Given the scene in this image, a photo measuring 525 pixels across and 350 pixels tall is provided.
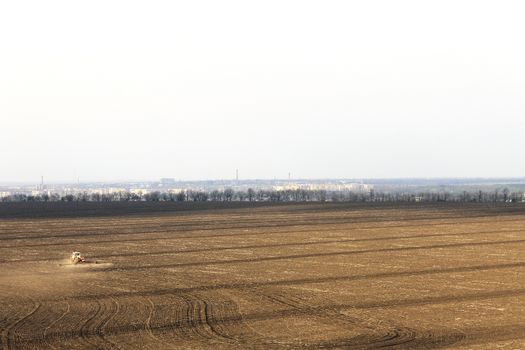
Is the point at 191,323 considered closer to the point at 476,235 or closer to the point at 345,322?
the point at 345,322

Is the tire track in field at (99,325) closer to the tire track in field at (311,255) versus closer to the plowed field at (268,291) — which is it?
the plowed field at (268,291)

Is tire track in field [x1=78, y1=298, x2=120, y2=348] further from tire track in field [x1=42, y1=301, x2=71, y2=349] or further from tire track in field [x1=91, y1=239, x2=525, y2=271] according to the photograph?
tire track in field [x1=91, y1=239, x2=525, y2=271]

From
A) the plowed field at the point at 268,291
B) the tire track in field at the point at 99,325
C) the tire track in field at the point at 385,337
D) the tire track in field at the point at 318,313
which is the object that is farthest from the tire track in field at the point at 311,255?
the tire track in field at the point at 385,337

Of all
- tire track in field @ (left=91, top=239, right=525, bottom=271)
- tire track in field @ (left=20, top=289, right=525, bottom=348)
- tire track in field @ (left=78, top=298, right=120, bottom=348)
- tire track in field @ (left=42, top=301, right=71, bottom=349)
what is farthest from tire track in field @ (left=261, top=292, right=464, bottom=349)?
tire track in field @ (left=91, top=239, right=525, bottom=271)

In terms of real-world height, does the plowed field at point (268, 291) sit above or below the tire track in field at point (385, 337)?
above

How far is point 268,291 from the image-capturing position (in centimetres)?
2794

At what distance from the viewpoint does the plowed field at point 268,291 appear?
65.9 ft

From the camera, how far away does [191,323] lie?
2205 cm

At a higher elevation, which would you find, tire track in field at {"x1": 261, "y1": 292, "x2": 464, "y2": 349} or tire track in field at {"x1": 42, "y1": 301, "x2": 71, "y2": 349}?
tire track in field at {"x1": 42, "y1": 301, "x2": 71, "y2": 349}

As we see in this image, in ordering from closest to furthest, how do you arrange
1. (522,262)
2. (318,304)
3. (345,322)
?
(345,322), (318,304), (522,262)

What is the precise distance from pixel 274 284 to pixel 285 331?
8986 millimetres

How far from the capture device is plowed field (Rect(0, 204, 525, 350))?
20094 mm

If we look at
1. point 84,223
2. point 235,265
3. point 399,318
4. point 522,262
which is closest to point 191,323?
point 399,318

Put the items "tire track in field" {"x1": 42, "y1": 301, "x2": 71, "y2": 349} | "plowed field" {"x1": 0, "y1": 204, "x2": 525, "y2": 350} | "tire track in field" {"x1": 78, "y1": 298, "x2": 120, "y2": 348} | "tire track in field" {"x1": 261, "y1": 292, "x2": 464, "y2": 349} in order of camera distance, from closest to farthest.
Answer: "tire track in field" {"x1": 261, "y1": 292, "x2": 464, "y2": 349}, "tire track in field" {"x1": 78, "y1": 298, "x2": 120, "y2": 348}, "tire track in field" {"x1": 42, "y1": 301, "x2": 71, "y2": 349}, "plowed field" {"x1": 0, "y1": 204, "x2": 525, "y2": 350}
